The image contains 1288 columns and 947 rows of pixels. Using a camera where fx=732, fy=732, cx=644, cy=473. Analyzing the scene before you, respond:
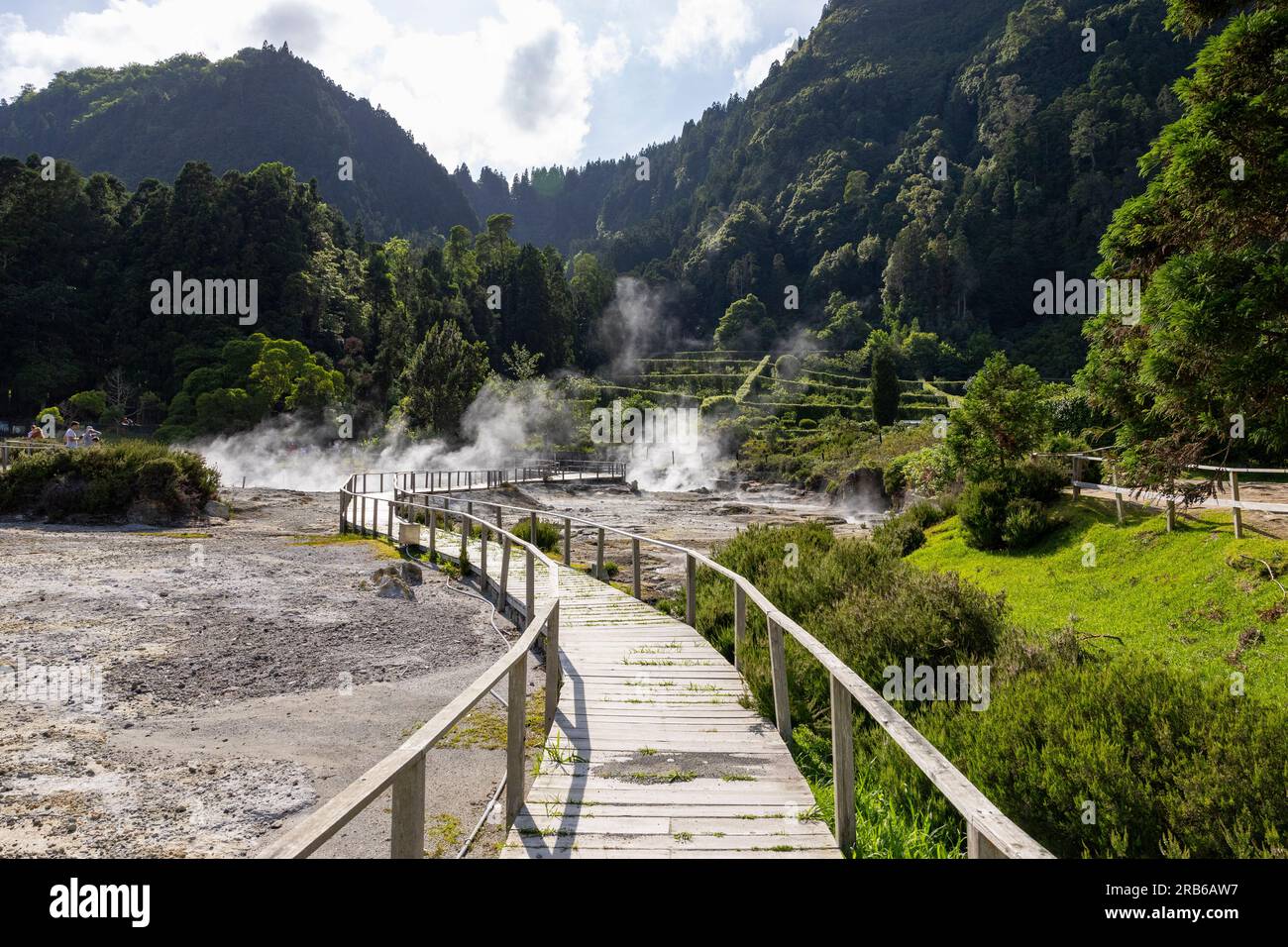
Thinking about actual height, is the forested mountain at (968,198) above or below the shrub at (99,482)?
above

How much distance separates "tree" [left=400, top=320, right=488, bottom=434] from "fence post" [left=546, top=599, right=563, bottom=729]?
57602 mm

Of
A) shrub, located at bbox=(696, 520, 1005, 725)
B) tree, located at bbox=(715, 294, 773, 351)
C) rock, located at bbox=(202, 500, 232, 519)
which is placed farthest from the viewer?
tree, located at bbox=(715, 294, 773, 351)

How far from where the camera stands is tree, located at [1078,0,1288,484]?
7.79 metres

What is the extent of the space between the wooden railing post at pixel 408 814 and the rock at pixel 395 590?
11735mm

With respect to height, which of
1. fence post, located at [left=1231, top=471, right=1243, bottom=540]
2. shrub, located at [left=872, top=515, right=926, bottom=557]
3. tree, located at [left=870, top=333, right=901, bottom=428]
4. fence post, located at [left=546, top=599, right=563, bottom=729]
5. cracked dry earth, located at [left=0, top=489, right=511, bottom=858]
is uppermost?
tree, located at [left=870, top=333, right=901, bottom=428]

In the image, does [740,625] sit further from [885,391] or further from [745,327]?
[745,327]

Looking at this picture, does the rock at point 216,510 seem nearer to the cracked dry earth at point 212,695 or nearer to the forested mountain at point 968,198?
the cracked dry earth at point 212,695

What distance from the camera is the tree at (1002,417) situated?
1981 centimetres

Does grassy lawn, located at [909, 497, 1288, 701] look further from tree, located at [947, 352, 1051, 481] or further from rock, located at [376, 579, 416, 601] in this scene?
rock, located at [376, 579, 416, 601]

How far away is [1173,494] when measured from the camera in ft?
34.7

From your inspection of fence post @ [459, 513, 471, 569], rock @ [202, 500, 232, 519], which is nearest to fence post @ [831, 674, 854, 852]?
fence post @ [459, 513, 471, 569]

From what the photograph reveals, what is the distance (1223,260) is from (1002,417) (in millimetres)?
12385

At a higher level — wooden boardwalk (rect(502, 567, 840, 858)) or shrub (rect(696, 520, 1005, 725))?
shrub (rect(696, 520, 1005, 725))

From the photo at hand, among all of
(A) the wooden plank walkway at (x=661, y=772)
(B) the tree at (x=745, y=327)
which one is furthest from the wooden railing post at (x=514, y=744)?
(B) the tree at (x=745, y=327)
